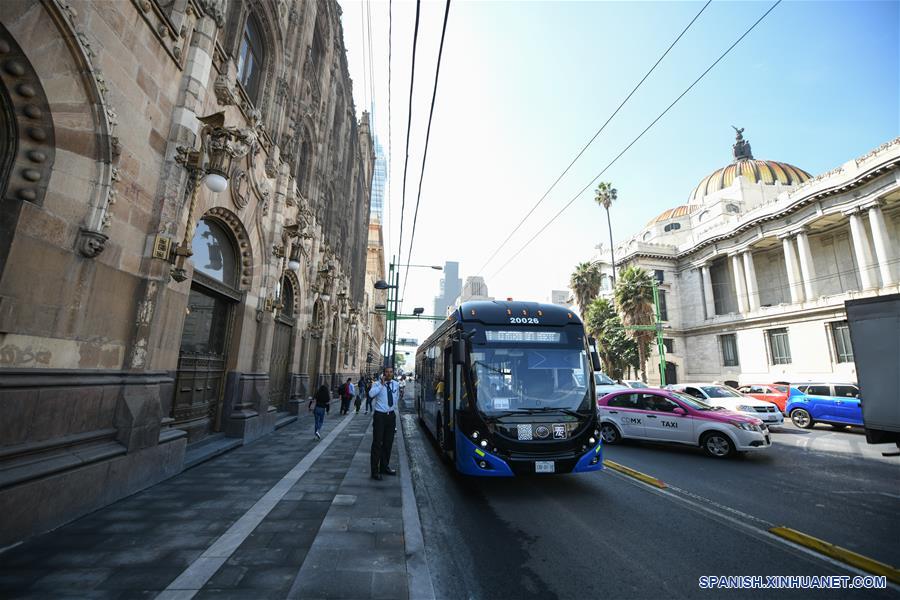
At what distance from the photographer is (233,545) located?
161 inches

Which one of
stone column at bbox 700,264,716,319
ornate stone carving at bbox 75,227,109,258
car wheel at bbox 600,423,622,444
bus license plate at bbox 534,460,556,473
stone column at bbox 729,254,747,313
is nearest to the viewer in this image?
ornate stone carving at bbox 75,227,109,258

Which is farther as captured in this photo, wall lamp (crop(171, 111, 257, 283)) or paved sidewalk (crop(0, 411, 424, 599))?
wall lamp (crop(171, 111, 257, 283))

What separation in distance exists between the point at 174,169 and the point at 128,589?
6.28 m

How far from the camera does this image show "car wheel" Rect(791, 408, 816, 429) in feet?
52.3

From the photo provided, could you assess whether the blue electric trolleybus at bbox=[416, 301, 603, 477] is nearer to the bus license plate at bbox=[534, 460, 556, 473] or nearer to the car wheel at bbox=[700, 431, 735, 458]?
the bus license plate at bbox=[534, 460, 556, 473]

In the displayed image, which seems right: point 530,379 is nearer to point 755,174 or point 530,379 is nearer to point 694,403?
point 694,403

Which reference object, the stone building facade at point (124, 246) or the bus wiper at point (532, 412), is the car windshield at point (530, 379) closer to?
the bus wiper at point (532, 412)

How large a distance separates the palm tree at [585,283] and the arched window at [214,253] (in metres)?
41.1

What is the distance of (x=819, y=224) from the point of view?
34.2 m

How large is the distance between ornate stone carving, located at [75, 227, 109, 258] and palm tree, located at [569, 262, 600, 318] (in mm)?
44871

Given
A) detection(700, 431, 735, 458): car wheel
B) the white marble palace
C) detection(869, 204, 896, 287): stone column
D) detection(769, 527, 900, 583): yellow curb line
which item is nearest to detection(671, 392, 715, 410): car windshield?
detection(700, 431, 735, 458): car wheel

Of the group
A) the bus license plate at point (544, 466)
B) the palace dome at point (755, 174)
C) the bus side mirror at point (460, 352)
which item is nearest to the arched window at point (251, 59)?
the bus side mirror at point (460, 352)

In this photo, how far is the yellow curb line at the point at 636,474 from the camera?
6.90 meters

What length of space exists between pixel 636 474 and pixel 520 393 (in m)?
3.26
